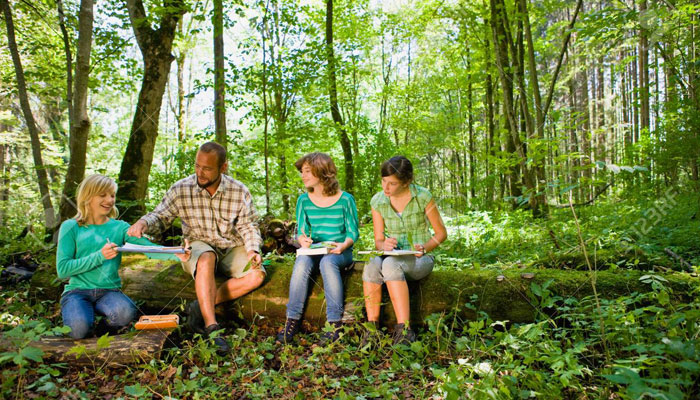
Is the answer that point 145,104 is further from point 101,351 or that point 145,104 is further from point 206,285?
point 101,351

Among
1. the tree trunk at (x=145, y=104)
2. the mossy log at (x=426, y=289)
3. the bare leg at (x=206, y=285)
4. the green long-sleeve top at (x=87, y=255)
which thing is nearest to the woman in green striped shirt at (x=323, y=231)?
the mossy log at (x=426, y=289)

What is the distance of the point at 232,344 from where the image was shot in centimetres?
302

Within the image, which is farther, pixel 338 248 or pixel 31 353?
pixel 338 248

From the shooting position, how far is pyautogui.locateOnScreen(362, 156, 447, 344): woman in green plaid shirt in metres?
3.07

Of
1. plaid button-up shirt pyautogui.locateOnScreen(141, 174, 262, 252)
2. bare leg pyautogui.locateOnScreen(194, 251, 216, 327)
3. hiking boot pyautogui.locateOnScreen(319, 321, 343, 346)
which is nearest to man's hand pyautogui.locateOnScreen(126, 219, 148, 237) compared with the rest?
plaid button-up shirt pyautogui.locateOnScreen(141, 174, 262, 252)

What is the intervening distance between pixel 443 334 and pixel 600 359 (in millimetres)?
1003

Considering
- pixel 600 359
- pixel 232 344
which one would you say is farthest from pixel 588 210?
pixel 232 344

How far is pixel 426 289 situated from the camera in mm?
3262

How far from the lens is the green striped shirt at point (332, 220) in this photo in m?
3.59

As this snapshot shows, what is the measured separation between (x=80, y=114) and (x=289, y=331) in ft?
15.7

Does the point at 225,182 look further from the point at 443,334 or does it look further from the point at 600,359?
the point at 600,359

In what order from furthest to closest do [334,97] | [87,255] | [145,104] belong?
[334,97], [145,104], [87,255]

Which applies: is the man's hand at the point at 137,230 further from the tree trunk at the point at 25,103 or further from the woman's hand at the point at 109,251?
the tree trunk at the point at 25,103

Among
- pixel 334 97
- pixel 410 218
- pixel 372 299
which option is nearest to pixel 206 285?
pixel 372 299
